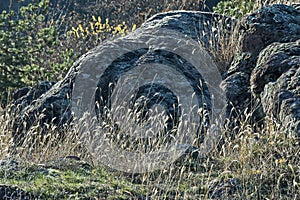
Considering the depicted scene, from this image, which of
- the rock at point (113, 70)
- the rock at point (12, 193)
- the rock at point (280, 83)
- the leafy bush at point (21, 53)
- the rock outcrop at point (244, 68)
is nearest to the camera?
the rock at point (12, 193)

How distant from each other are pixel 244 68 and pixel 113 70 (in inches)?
63.1

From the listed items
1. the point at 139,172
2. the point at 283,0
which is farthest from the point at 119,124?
the point at 283,0

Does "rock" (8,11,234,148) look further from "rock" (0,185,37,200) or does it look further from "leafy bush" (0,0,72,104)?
"rock" (0,185,37,200)

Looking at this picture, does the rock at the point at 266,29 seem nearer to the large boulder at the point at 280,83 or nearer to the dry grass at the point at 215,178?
the large boulder at the point at 280,83

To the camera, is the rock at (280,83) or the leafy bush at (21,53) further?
the leafy bush at (21,53)

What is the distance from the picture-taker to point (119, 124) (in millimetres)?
6652

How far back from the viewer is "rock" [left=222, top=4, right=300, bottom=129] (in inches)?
275

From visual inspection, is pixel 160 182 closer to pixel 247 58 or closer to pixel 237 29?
pixel 247 58

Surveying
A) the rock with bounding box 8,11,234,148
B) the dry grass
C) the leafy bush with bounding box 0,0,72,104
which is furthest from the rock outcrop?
the leafy bush with bounding box 0,0,72,104

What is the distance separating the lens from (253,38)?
7340 millimetres

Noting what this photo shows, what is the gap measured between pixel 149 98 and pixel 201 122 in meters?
0.71

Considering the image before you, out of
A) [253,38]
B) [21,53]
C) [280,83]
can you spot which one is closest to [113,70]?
[253,38]

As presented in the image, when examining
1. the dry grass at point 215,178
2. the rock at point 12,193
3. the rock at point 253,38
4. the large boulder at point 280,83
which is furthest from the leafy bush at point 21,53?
the rock at point 12,193

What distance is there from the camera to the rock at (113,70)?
718 cm
